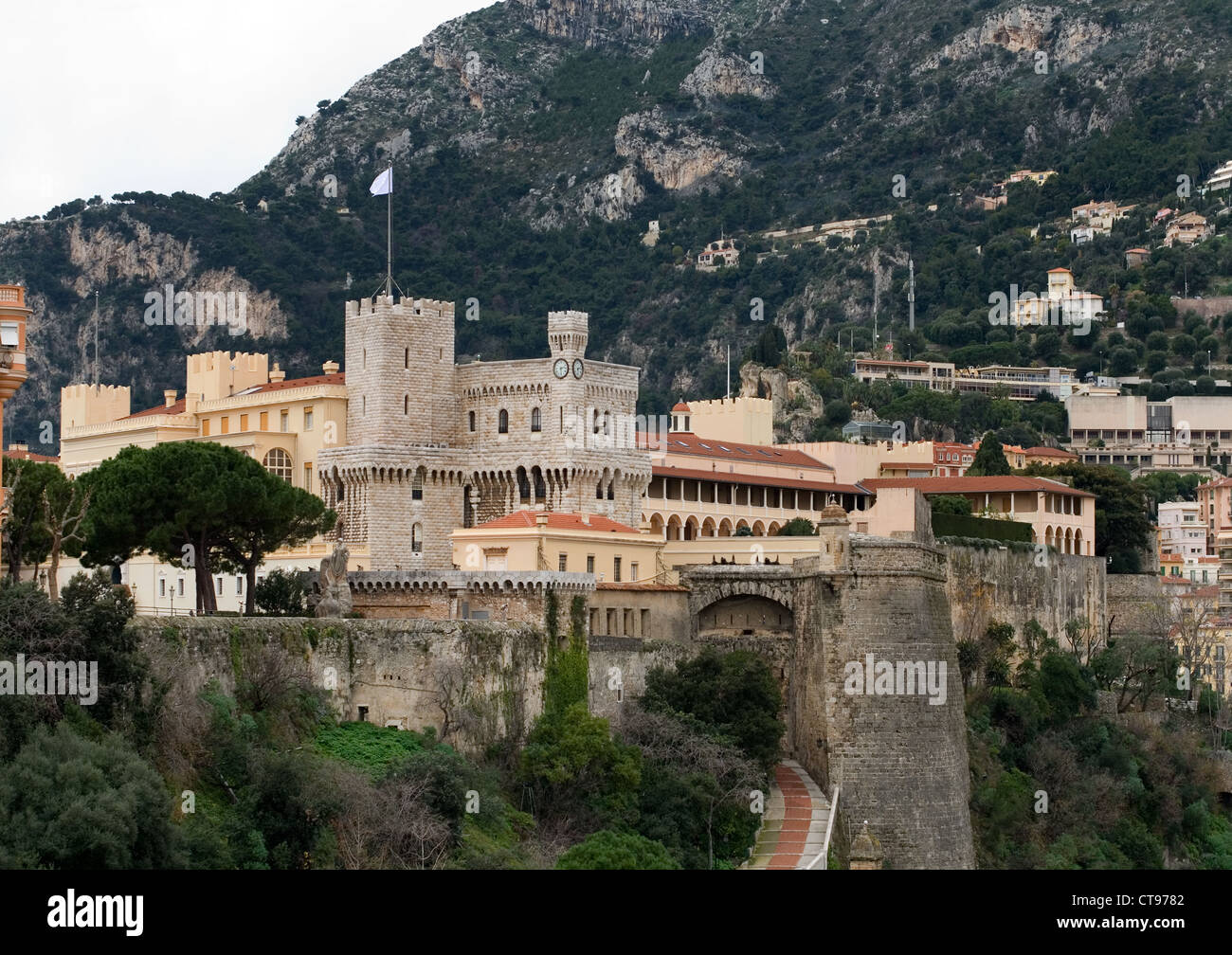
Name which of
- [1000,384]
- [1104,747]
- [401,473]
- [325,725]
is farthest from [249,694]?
[1000,384]

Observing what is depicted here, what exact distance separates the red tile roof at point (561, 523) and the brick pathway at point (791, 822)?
8.74m

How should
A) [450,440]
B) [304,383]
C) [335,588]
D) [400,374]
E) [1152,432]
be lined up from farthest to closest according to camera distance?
[1152,432]
[304,383]
[450,440]
[400,374]
[335,588]

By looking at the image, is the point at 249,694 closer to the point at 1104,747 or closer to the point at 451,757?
the point at 451,757

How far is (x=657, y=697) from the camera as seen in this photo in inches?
2557

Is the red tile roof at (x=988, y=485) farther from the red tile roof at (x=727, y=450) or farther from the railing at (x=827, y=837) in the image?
the railing at (x=827, y=837)

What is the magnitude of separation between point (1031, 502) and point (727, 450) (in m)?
12.6

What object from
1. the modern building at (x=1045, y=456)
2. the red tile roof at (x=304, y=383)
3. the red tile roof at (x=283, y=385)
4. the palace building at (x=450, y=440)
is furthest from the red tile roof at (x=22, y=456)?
the modern building at (x=1045, y=456)

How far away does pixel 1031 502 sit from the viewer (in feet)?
309

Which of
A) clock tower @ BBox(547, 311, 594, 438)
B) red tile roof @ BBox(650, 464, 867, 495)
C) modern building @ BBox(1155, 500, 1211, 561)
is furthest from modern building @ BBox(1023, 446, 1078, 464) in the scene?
clock tower @ BBox(547, 311, 594, 438)

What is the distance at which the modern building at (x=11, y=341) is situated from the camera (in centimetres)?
4422

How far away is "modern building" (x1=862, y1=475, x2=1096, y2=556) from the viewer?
93.7 m

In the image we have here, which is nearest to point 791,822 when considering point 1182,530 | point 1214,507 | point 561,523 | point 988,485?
point 561,523

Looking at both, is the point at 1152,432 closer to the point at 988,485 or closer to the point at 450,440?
the point at 988,485

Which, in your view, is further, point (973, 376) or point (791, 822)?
point (973, 376)
